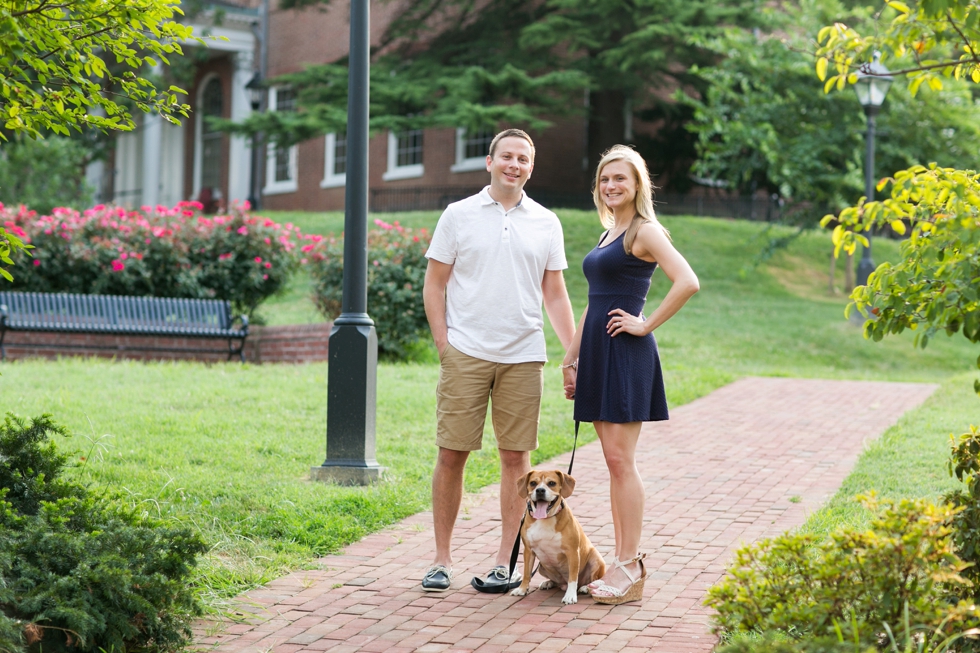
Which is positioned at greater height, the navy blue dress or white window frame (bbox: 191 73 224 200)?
white window frame (bbox: 191 73 224 200)

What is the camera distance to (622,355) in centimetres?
479

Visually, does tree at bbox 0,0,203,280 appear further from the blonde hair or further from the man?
the blonde hair

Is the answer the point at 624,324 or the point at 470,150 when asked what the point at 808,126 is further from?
the point at 624,324

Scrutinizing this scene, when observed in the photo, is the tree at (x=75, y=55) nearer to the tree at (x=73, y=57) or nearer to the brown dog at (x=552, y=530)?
the tree at (x=73, y=57)

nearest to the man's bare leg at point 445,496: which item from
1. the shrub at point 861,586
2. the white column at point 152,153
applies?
the shrub at point 861,586

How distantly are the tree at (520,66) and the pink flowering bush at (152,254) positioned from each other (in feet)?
26.0

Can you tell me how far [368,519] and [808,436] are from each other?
4.71 metres

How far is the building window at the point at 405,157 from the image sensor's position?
94.7 ft

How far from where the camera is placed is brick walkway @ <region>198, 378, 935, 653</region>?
4.33m

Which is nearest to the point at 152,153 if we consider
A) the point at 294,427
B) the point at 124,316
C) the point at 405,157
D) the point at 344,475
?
the point at 405,157

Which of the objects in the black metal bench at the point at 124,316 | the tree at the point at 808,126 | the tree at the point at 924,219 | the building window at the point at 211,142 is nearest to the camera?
the tree at the point at 924,219


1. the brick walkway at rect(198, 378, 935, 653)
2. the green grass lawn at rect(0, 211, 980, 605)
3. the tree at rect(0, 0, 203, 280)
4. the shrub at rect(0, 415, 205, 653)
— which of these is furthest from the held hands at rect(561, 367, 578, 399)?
the tree at rect(0, 0, 203, 280)

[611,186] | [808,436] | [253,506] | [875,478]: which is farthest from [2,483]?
[808,436]

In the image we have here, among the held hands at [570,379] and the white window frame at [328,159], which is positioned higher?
the white window frame at [328,159]
